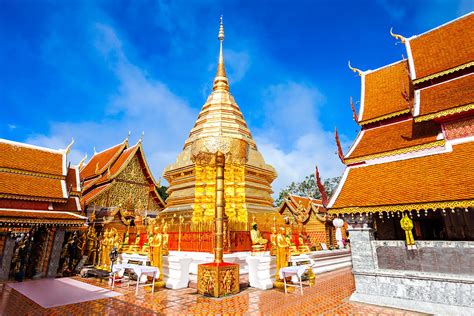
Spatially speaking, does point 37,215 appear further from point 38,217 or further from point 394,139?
point 394,139

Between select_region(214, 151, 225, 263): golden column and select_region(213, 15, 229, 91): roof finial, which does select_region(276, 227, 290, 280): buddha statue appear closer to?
select_region(214, 151, 225, 263): golden column

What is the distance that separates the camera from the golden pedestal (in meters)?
6.25

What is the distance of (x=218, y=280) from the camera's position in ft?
20.5

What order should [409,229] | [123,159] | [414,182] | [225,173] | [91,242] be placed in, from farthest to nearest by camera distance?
[123,159]
[225,173]
[91,242]
[414,182]
[409,229]

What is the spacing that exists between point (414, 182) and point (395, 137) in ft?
6.24

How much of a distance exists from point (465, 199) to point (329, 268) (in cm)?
728

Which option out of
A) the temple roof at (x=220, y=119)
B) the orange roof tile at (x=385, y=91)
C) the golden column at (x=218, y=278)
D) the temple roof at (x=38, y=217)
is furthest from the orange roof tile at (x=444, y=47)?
the temple roof at (x=38, y=217)

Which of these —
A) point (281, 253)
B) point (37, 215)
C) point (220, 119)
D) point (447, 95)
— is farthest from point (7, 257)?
point (447, 95)

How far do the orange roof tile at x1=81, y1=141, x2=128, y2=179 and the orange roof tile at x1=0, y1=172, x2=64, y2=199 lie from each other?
30.1ft

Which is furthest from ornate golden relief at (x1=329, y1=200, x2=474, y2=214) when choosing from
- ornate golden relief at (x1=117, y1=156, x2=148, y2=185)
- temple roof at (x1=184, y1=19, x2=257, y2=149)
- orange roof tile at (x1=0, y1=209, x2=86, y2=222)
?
ornate golden relief at (x1=117, y1=156, x2=148, y2=185)

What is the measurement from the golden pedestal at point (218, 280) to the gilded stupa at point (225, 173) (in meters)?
3.52

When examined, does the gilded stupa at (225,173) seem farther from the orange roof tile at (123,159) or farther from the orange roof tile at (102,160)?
the orange roof tile at (102,160)

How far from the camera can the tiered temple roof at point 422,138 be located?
5.44m

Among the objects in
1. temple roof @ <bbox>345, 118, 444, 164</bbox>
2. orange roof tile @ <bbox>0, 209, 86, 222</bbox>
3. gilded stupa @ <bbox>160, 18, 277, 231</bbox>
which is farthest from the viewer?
gilded stupa @ <bbox>160, 18, 277, 231</bbox>
